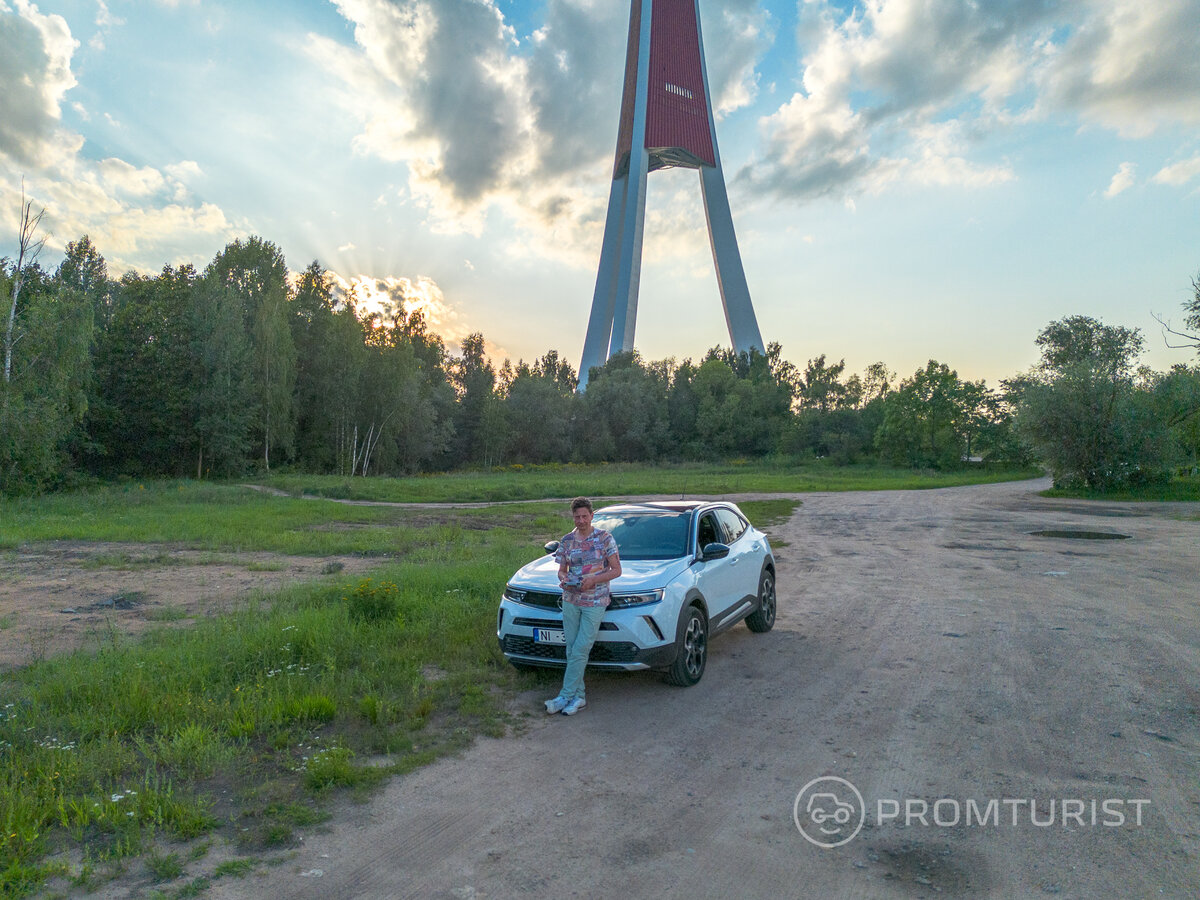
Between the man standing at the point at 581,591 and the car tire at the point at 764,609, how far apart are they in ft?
9.77

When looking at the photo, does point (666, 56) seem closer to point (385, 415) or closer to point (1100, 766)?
point (385, 415)

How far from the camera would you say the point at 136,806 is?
13.1ft

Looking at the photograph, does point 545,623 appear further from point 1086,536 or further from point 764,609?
point 1086,536

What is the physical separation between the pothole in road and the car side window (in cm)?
1306

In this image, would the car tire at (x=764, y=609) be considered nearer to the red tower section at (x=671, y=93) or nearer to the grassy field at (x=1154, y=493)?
the grassy field at (x=1154, y=493)

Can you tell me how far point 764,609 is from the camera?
8.39 meters

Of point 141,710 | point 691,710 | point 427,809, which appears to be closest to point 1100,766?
A: point 691,710

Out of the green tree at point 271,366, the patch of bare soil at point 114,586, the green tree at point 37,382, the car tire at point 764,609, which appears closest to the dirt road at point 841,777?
the car tire at point 764,609

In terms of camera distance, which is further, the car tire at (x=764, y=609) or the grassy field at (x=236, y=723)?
the car tire at (x=764, y=609)

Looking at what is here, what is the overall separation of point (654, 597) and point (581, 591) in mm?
739

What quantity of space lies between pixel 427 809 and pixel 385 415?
51.9m

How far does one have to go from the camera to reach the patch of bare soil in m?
8.30

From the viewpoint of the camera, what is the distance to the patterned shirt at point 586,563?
18.8 ft

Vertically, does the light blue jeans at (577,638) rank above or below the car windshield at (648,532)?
below
